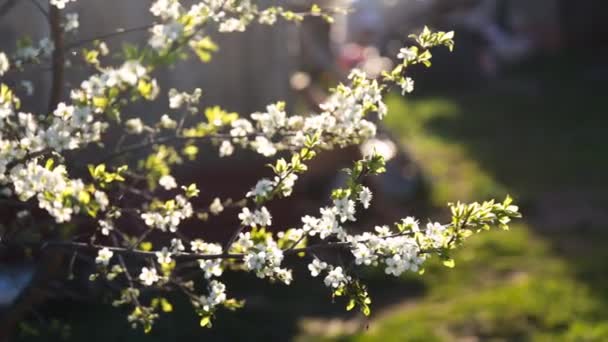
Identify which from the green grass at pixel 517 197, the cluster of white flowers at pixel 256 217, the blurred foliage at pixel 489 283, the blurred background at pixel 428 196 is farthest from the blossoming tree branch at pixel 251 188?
the green grass at pixel 517 197

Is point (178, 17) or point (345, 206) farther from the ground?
point (178, 17)

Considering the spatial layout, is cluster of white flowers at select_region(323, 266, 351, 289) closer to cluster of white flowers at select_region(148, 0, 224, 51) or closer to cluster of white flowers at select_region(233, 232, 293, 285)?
cluster of white flowers at select_region(233, 232, 293, 285)

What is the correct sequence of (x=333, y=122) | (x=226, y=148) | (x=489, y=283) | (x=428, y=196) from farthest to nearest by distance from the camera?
(x=428, y=196), (x=489, y=283), (x=226, y=148), (x=333, y=122)

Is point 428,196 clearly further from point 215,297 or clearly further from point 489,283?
point 215,297

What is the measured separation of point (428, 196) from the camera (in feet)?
30.8

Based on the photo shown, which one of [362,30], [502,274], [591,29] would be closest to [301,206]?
[502,274]

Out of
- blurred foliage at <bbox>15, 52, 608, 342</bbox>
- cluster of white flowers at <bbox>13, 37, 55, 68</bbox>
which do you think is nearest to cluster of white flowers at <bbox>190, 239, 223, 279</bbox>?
cluster of white flowers at <bbox>13, 37, 55, 68</bbox>

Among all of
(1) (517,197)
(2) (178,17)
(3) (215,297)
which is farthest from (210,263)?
(1) (517,197)

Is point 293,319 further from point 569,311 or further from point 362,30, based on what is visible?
point 362,30

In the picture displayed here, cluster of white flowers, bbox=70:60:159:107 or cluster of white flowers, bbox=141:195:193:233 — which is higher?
cluster of white flowers, bbox=70:60:159:107

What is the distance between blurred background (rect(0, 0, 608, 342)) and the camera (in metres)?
6.39

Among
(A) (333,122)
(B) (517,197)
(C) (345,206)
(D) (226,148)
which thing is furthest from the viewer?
(B) (517,197)

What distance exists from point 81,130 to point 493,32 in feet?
46.6

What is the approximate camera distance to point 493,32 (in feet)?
54.7
